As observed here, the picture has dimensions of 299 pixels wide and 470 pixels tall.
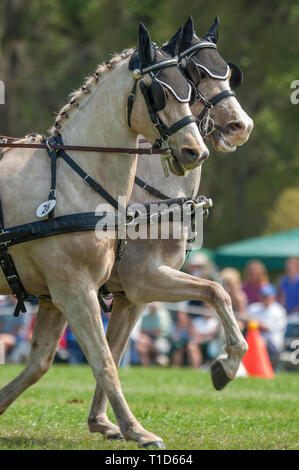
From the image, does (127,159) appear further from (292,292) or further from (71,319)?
(292,292)

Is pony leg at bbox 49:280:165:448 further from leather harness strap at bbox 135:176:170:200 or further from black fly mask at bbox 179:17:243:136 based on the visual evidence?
black fly mask at bbox 179:17:243:136

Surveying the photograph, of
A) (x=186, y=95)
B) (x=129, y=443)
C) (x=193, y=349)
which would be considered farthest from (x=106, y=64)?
(x=193, y=349)

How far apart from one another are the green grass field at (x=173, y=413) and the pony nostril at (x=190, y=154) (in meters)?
1.92

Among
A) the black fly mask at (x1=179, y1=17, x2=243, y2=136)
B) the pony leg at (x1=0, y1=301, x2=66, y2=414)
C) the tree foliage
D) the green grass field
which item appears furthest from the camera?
the tree foliage

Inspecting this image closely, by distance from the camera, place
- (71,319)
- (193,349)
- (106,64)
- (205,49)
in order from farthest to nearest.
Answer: (193,349) → (205,49) → (106,64) → (71,319)

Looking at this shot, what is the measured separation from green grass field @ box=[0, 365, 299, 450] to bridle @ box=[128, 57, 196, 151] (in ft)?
6.75

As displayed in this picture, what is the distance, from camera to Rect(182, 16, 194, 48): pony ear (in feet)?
20.9

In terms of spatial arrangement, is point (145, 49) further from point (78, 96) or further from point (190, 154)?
point (190, 154)

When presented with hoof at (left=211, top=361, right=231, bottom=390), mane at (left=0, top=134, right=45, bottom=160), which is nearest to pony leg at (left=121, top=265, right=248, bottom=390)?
hoof at (left=211, top=361, right=231, bottom=390)

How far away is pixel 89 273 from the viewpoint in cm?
572

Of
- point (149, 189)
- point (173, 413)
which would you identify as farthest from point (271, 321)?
point (149, 189)

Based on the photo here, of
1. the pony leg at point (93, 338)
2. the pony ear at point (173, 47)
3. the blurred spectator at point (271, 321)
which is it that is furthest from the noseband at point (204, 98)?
the blurred spectator at point (271, 321)

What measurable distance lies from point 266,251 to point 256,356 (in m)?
6.14

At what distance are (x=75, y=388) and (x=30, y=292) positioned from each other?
14.9ft
